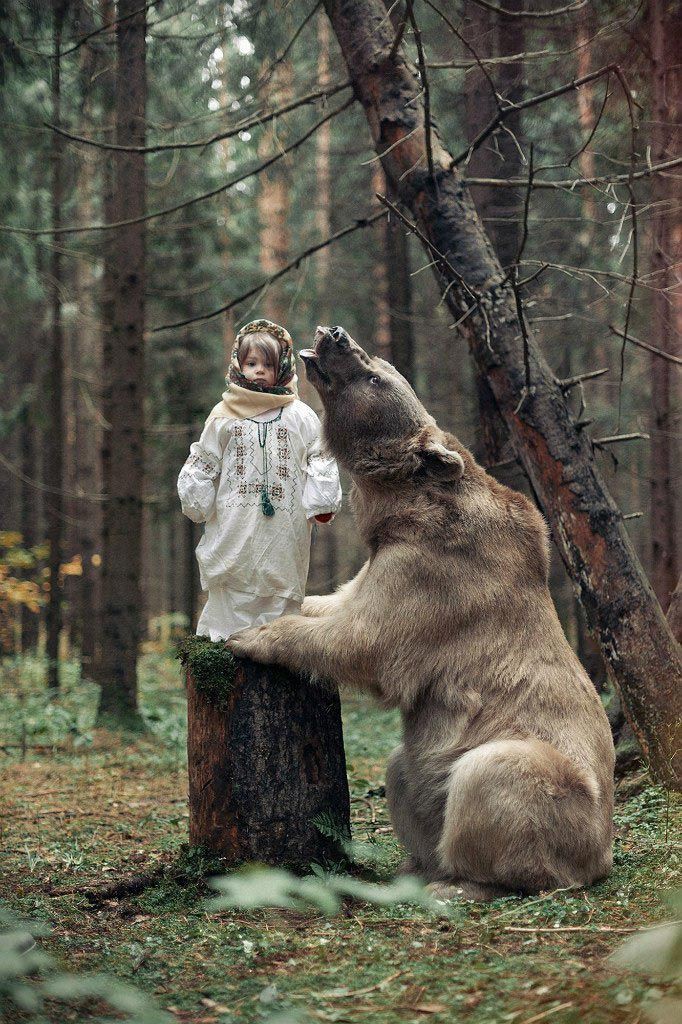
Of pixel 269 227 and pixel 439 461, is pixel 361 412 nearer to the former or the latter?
pixel 439 461

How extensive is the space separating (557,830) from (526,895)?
0.36 meters

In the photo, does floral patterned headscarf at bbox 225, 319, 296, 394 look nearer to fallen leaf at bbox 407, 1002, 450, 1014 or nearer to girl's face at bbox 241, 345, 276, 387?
girl's face at bbox 241, 345, 276, 387

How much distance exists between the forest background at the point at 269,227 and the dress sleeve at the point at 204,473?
1.80 m

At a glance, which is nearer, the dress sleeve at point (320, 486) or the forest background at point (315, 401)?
the forest background at point (315, 401)

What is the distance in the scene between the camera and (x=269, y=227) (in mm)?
21312

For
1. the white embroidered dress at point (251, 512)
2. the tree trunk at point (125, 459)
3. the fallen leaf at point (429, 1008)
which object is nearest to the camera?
the fallen leaf at point (429, 1008)

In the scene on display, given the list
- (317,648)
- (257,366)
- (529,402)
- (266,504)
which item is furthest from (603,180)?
(317,648)

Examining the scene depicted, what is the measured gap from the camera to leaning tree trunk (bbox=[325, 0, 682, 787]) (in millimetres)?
6266

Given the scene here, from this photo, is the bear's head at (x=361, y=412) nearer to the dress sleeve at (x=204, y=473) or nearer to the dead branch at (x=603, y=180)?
the dress sleeve at (x=204, y=473)

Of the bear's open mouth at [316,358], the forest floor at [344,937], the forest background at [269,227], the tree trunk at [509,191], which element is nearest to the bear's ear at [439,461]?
the bear's open mouth at [316,358]

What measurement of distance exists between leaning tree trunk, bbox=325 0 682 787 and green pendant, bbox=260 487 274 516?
201 centimetres

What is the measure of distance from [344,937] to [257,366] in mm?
3036

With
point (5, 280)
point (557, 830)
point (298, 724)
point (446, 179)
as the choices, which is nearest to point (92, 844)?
point (298, 724)

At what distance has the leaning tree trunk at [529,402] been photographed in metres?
6.27
